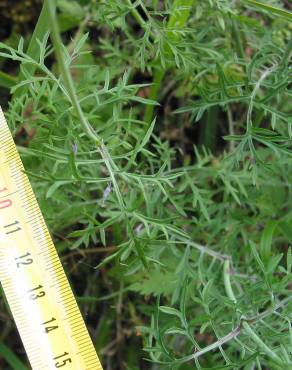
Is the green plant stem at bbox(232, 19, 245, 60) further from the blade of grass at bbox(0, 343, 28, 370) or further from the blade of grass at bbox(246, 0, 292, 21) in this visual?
the blade of grass at bbox(0, 343, 28, 370)

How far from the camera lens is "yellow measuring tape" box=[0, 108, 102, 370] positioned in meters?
1.46

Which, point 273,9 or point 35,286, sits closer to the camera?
point 35,286

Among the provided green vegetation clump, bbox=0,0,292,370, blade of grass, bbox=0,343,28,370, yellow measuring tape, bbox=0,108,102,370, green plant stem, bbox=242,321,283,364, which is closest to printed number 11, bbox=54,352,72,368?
yellow measuring tape, bbox=0,108,102,370

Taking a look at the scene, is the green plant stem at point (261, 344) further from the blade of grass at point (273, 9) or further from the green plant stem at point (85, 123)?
the blade of grass at point (273, 9)

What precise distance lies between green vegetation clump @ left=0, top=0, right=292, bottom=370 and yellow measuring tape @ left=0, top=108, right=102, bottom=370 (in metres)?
0.08

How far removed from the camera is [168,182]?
59.9 inches

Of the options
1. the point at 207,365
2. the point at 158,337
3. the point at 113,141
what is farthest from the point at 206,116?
the point at 158,337

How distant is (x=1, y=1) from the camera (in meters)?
2.67

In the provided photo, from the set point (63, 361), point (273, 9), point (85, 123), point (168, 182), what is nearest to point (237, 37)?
point (273, 9)

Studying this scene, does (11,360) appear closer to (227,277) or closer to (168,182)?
(227,277)

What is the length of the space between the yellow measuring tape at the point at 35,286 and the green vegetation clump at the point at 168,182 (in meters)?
0.08

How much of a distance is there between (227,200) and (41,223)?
77 centimetres

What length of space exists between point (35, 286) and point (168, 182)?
15.6 inches

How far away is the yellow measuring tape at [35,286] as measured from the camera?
4.80ft
